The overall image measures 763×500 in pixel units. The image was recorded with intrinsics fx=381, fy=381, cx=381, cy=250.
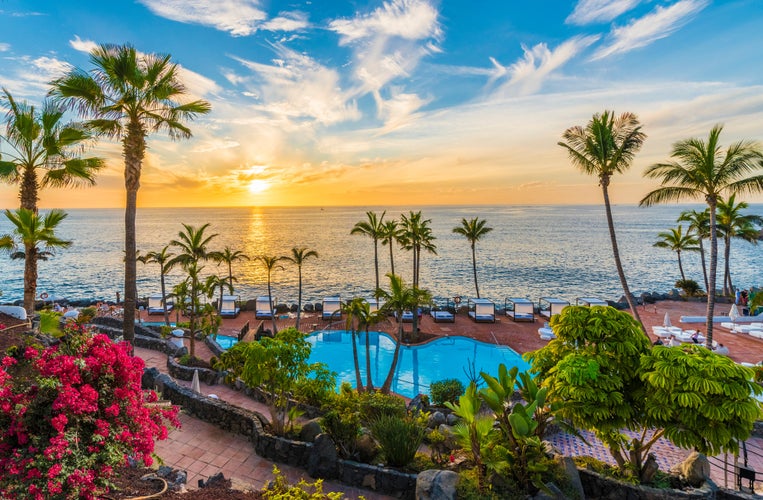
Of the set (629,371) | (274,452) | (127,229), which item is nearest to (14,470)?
(274,452)

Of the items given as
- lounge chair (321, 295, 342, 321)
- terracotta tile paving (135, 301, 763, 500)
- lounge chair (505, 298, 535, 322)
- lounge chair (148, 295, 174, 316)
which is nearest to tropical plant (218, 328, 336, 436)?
terracotta tile paving (135, 301, 763, 500)

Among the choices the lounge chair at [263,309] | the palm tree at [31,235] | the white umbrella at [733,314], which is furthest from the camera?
the lounge chair at [263,309]

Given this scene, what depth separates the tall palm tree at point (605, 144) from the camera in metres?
16.1

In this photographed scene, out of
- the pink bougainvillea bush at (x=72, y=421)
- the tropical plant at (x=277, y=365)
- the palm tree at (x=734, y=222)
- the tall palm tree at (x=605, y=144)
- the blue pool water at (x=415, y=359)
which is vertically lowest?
the blue pool water at (x=415, y=359)

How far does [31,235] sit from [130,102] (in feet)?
19.5

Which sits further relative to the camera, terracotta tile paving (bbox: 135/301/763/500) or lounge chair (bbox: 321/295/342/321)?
lounge chair (bbox: 321/295/342/321)

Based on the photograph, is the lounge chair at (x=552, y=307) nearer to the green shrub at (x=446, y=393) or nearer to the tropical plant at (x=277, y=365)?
the green shrub at (x=446, y=393)

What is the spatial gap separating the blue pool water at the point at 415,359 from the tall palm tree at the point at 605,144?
33.8 ft

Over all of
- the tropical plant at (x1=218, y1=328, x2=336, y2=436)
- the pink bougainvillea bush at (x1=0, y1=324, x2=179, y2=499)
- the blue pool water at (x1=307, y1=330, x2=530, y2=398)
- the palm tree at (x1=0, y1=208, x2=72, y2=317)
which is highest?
the palm tree at (x1=0, y1=208, x2=72, y2=317)

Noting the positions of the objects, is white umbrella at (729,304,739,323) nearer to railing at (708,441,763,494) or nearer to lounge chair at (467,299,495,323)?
lounge chair at (467,299,495,323)

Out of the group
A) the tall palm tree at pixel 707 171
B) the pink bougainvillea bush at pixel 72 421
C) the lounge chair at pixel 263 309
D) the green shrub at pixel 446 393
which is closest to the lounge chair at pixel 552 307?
the tall palm tree at pixel 707 171

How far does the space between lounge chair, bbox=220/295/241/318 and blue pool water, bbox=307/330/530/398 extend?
801 centimetres

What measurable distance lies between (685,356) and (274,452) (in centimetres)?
876

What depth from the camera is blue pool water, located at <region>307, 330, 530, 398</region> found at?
1955cm
